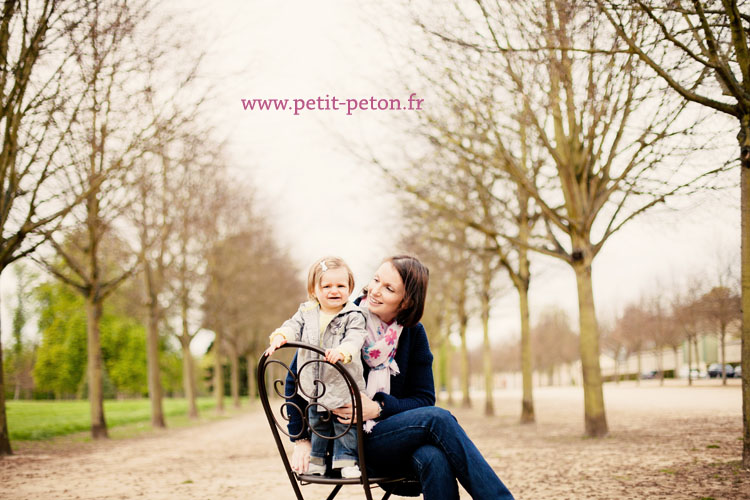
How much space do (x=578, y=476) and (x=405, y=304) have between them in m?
4.87

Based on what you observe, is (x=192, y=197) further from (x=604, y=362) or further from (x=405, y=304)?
(x=604, y=362)

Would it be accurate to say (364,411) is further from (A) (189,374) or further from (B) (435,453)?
(A) (189,374)

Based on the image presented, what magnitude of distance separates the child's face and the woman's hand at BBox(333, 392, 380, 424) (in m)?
0.45

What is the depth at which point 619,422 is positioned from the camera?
14.2 metres

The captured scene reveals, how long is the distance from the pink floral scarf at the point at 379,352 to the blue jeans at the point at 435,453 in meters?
0.14

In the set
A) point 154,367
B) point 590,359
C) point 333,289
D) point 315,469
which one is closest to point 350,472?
point 315,469

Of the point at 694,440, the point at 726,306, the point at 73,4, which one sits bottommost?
the point at 694,440

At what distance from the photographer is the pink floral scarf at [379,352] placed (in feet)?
9.75

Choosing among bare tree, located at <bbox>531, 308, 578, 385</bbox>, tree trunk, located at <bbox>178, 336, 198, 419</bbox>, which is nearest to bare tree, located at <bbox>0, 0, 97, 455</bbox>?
tree trunk, located at <bbox>178, 336, 198, 419</bbox>

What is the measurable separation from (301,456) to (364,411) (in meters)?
0.39

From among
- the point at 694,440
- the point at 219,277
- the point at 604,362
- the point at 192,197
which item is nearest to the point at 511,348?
the point at 604,362

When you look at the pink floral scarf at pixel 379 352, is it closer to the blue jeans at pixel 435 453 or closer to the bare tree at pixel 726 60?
the blue jeans at pixel 435 453

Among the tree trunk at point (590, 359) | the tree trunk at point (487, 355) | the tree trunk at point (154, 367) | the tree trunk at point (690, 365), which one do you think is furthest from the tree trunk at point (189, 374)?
the tree trunk at point (690, 365)

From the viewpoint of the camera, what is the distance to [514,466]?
7.98m
